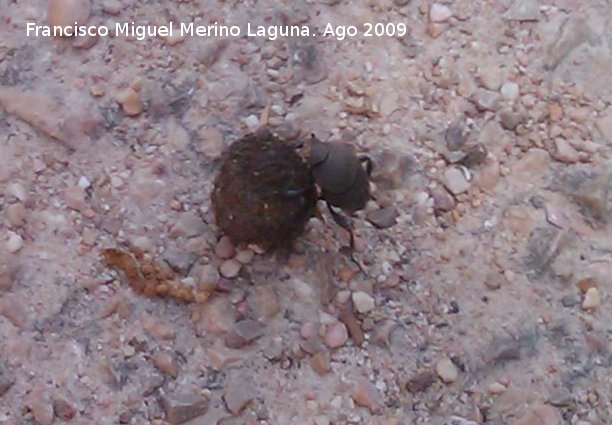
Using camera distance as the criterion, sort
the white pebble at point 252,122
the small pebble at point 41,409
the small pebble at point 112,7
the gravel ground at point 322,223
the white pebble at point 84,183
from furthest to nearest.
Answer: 1. the small pebble at point 112,7
2. the white pebble at point 252,122
3. the white pebble at point 84,183
4. the gravel ground at point 322,223
5. the small pebble at point 41,409

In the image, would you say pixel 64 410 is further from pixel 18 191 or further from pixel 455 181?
pixel 455 181

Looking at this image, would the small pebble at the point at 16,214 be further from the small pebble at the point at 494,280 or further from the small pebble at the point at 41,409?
A: the small pebble at the point at 494,280

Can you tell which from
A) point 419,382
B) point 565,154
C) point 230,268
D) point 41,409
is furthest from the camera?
A: point 565,154

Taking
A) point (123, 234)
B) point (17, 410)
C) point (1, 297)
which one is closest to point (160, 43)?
point (123, 234)

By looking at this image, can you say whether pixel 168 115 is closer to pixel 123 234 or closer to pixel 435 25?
pixel 123 234

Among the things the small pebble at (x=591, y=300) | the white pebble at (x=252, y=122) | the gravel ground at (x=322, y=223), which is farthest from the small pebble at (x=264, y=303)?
the small pebble at (x=591, y=300)

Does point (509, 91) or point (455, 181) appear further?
point (509, 91)

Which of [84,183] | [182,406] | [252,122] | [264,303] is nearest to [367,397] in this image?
[264,303]
